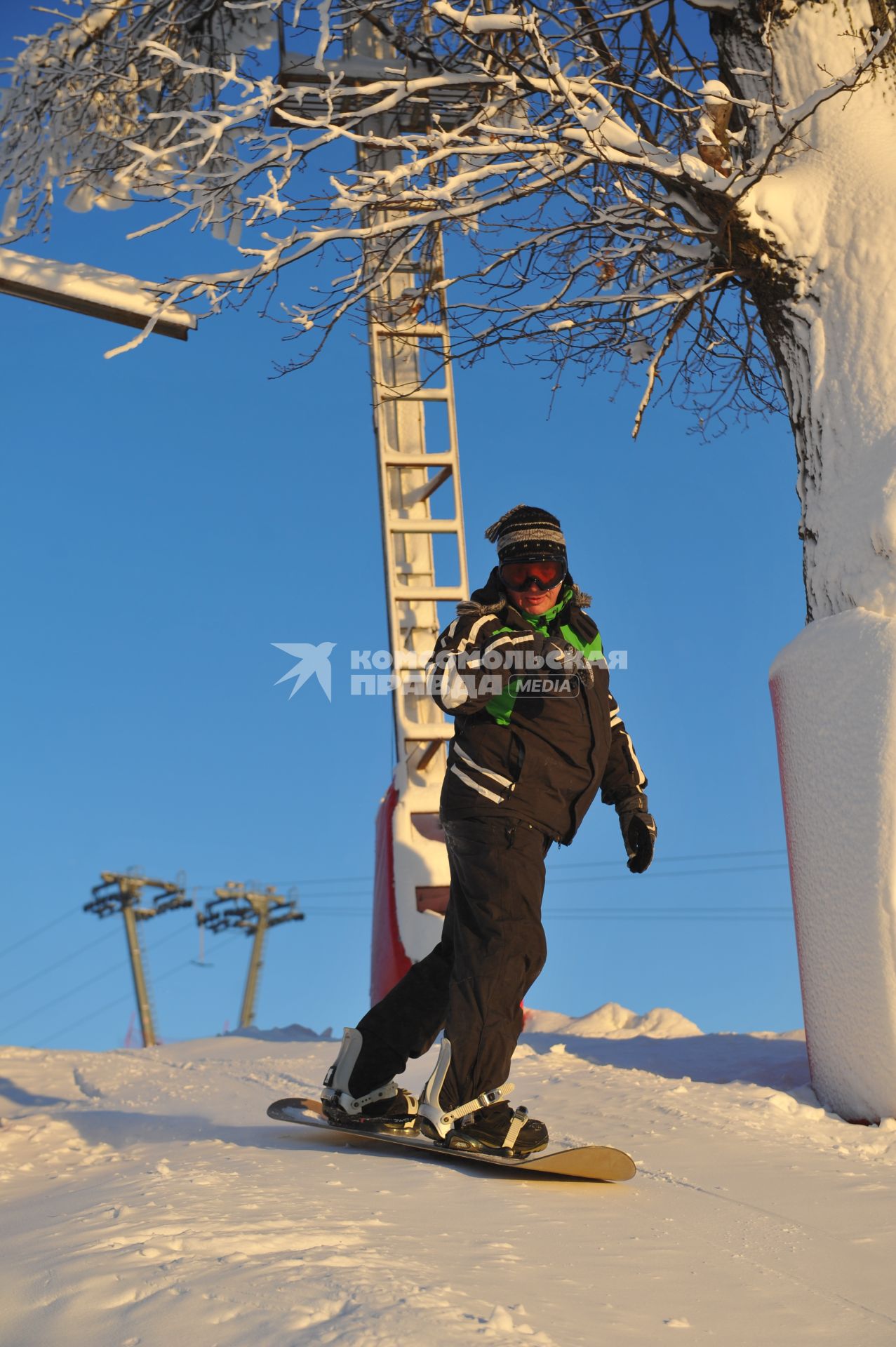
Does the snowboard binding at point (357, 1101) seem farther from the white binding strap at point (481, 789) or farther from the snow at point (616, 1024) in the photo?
the snow at point (616, 1024)

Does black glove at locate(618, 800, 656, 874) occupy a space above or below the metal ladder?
below

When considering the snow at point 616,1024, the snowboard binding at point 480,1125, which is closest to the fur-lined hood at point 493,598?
the snowboard binding at point 480,1125

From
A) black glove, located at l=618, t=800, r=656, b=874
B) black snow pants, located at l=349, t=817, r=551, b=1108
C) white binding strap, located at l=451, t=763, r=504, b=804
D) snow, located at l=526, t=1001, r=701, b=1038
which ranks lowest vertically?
snow, located at l=526, t=1001, r=701, b=1038

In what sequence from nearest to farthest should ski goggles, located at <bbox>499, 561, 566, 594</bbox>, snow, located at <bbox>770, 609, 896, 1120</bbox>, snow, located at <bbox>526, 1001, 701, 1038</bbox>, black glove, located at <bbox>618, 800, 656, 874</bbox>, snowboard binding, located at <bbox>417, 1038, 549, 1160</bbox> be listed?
snowboard binding, located at <bbox>417, 1038, 549, 1160</bbox> → ski goggles, located at <bbox>499, 561, 566, 594</bbox> → black glove, located at <bbox>618, 800, 656, 874</bbox> → snow, located at <bbox>770, 609, 896, 1120</bbox> → snow, located at <bbox>526, 1001, 701, 1038</bbox>

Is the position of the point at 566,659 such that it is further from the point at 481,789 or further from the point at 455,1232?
the point at 455,1232

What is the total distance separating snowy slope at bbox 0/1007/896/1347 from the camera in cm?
179

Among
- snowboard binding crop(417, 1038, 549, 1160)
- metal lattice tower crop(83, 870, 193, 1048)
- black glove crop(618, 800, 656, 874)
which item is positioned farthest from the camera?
metal lattice tower crop(83, 870, 193, 1048)

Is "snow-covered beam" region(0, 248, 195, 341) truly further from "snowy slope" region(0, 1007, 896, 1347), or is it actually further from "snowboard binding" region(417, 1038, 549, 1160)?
"snowboard binding" region(417, 1038, 549, 1160)

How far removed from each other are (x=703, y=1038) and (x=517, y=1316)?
4004mm

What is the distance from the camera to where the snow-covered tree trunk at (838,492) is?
4121 millimetres

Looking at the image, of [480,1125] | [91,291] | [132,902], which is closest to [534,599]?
[480,1125]

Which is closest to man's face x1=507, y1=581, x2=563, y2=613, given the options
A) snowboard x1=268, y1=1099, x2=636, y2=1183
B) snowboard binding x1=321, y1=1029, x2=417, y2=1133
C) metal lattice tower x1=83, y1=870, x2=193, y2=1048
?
snowboard binding x1=321, y1=1029, x2=417, y2=1133

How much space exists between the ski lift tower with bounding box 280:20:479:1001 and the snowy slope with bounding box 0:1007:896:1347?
102 inches

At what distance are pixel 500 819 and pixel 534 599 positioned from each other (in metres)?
0.63
